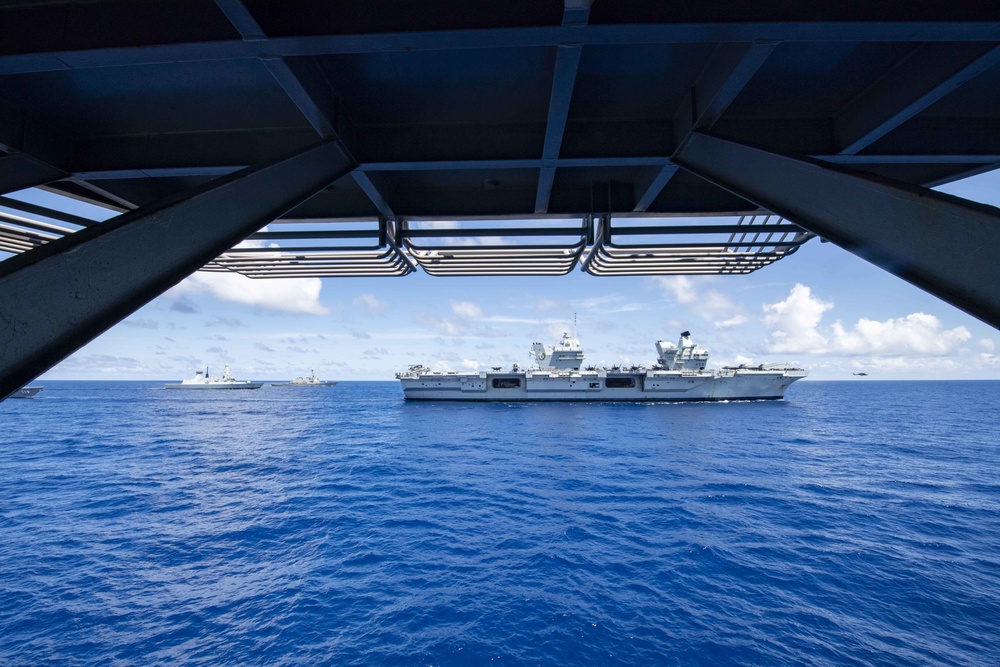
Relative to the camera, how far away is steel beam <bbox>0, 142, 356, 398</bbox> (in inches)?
60.4

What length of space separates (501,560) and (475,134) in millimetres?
10023

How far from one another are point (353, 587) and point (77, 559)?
8589 millimetres

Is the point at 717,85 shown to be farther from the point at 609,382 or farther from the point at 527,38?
the point at 609,382

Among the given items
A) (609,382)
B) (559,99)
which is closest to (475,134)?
(559,99)

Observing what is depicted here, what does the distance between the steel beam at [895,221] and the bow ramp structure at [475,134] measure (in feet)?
0.04

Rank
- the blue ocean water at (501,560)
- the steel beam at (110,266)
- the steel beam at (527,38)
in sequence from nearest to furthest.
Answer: the steel beam at (110,266) < the steel beam at (527,38) < the blue ocean water at (501,560)

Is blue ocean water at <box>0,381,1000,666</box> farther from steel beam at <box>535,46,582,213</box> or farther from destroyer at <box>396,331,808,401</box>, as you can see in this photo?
destroyer at <box>396,331,808,401</box>

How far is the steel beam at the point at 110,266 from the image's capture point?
153cm

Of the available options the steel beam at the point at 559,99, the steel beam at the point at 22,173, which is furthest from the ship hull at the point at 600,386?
the steel beam at the point at 22,173

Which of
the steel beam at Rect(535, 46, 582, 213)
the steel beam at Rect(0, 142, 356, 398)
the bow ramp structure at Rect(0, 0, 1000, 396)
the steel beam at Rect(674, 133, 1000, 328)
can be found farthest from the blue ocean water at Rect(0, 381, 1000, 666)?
the steel beam at Rect(535, 46, 582, 213)

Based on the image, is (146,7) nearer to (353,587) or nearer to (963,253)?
(963,253)

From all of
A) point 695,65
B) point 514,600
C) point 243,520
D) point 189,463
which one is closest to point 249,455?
point 189,463

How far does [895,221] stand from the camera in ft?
6.55

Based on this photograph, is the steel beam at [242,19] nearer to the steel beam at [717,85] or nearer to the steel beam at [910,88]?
the steel beam at [717,85]
